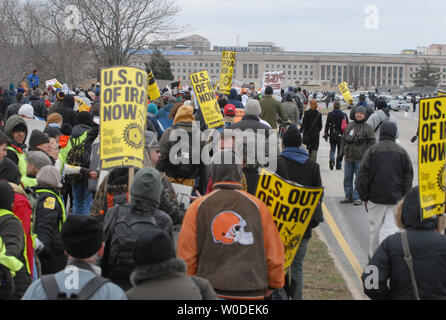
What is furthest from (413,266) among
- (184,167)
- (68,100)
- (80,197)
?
(68,100)

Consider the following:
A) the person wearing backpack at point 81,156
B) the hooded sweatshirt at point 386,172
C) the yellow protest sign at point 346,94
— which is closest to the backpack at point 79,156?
the person wearing backpack at point 81,156

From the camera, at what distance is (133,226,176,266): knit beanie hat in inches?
146

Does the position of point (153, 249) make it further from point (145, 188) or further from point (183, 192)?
point (183, 192)

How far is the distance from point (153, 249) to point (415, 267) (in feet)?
6.18

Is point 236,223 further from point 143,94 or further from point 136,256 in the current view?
point 143,94

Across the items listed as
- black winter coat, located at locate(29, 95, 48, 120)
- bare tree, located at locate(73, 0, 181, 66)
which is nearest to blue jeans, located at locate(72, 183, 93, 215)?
black winter coat, located at locate(29, 95, 48, 120)

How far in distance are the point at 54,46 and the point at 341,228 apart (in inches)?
1444

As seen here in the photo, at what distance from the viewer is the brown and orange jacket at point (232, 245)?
461 centimetres

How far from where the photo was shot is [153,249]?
12.2 ft

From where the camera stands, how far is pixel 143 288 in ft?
12.2

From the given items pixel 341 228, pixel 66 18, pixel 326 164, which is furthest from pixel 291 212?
pixel 66 18

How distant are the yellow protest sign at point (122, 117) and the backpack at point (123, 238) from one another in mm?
1127

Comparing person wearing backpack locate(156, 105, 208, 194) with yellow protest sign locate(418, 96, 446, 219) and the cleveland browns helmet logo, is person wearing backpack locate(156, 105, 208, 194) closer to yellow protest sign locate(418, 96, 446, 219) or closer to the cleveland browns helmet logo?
yellow protest sign locate(418, 96, 446, 219)

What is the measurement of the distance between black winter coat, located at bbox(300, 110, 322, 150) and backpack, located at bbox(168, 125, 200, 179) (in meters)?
8.52
